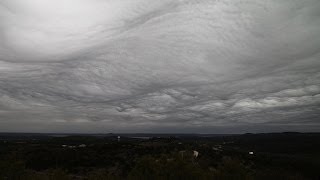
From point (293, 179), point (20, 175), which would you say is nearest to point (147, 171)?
point (20, 175)

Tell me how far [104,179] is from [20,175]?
4.27m

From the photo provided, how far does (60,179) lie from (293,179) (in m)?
12.0

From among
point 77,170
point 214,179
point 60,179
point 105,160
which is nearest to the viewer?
point 60,179

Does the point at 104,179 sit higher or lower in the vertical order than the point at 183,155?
lower

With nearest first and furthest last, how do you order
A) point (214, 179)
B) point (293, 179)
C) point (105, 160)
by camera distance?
point (214, 179), point (293, 179), point (105, 160)

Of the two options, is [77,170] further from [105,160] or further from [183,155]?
[183,155]

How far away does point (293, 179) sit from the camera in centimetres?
1881

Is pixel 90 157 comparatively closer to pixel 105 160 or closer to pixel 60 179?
pixel 105 160

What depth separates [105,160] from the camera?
42.1 metres

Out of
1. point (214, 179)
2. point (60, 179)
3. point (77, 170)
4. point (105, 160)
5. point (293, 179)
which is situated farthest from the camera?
point (105, 160)

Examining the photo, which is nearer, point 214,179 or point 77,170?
point 214,179

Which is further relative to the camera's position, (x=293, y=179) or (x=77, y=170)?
(x=77, y=170)

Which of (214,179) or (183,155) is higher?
(183,155)

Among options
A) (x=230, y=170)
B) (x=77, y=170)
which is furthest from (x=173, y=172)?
(x=77, y=170)
